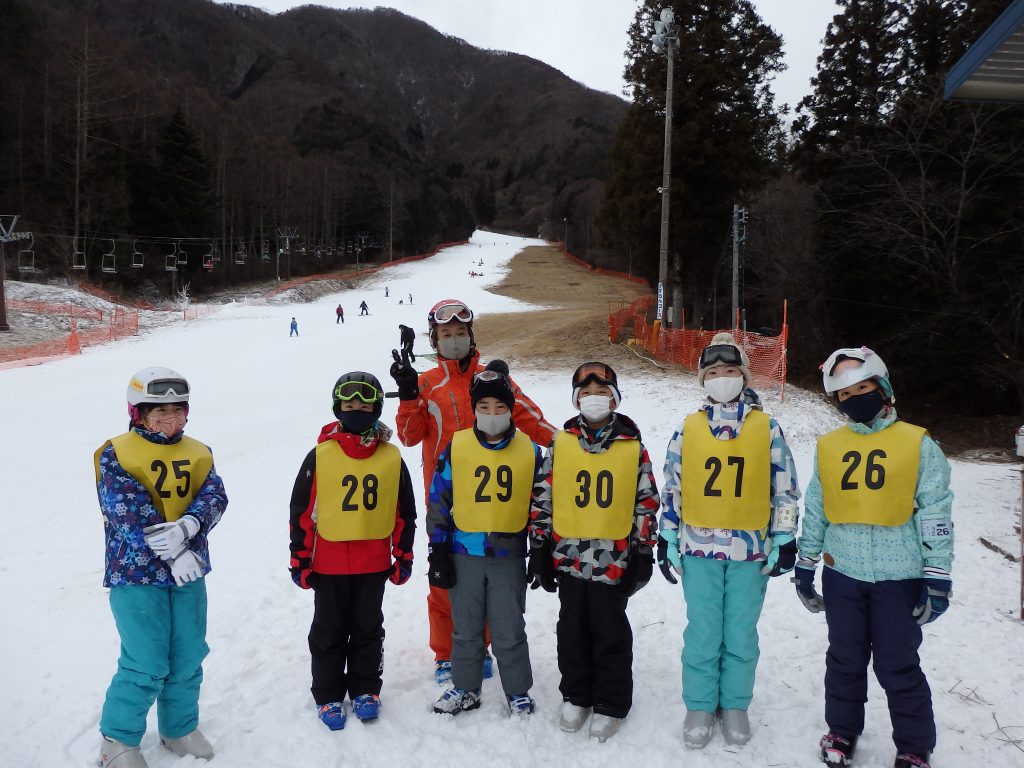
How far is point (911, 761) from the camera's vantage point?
316cm

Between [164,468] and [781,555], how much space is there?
123 inches

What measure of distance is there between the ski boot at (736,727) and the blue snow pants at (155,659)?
9.01ft

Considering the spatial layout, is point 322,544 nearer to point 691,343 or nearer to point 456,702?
point 456,702

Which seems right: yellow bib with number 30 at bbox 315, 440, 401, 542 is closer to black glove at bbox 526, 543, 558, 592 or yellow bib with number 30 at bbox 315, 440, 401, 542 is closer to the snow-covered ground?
black glove at bbox 526, 543, 558, 592

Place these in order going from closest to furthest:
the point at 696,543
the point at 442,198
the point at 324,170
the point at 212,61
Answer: the point at 696,543, the point at 324,170, the point at 442,198, the point at 212,61

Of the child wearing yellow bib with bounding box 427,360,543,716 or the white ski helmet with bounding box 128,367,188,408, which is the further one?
the child wearing yellow bib with bounding box 427,360,543,716

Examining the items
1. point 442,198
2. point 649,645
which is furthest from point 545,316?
point 442,198

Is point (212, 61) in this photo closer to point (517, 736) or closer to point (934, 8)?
point (934, 8)

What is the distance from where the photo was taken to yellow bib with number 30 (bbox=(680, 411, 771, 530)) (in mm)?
3357

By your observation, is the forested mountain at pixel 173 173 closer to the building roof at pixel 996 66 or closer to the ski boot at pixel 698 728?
the building roof at pixel 996 66

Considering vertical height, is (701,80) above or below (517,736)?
above

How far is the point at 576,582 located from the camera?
11.7 feet

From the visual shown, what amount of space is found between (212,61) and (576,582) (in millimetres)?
198124

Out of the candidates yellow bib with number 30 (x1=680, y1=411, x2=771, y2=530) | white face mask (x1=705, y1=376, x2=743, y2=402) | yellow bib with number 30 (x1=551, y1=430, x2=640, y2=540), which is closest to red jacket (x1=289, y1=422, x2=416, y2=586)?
yellow bib with number 30 (x1=551, y1=430, x2=640, y2=540)
